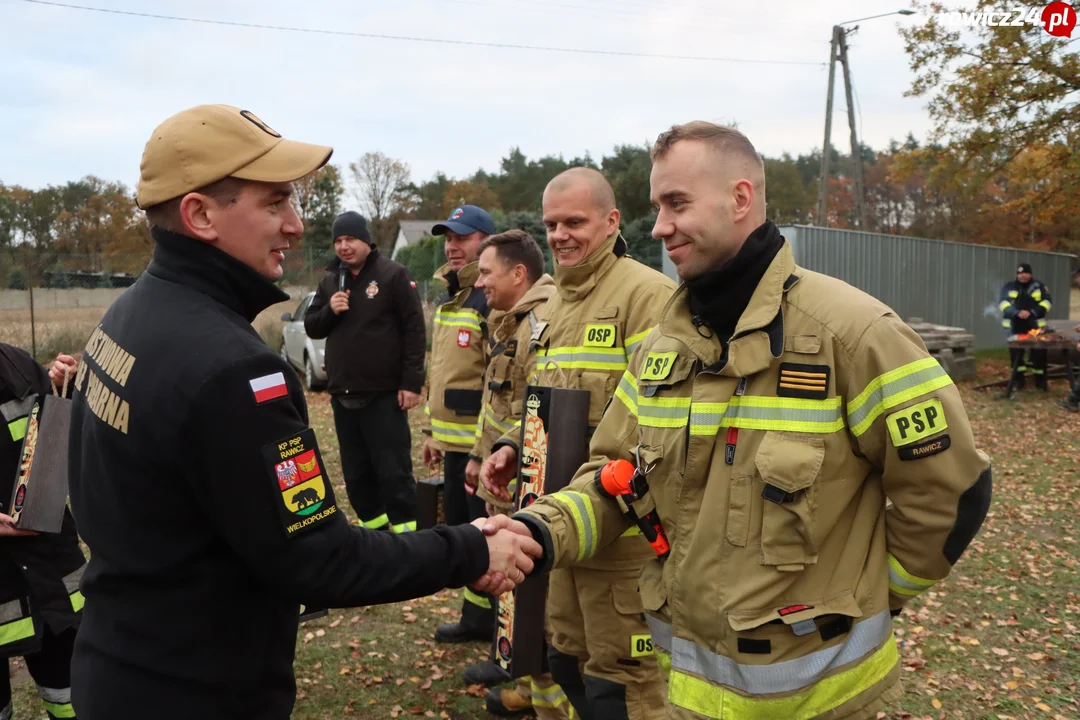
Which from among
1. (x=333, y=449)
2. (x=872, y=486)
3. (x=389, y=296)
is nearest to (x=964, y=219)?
(x=333, y=449)

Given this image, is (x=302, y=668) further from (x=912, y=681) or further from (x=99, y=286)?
(x=99, y=286)

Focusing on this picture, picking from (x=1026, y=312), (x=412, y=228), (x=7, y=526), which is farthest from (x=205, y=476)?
(x=412, y=228)

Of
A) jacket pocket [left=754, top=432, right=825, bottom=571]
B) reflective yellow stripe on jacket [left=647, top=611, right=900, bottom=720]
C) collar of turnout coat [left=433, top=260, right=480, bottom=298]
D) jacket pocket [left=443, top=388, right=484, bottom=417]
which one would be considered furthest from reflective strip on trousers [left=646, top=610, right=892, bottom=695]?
collar of turnout coat [left=433, top=260, right=480, bottom=298]

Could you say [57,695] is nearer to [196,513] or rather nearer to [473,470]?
[473,470]

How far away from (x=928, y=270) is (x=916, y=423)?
65.5 ft

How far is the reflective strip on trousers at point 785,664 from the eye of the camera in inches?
83.4

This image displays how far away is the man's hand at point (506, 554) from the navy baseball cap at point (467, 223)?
10.7 ft

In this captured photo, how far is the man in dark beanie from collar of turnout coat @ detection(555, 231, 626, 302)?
2644 mm

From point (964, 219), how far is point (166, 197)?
129ft

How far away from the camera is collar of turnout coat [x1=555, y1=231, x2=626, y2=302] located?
3.70 metres

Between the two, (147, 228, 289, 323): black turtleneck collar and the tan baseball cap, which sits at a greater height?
the tan baseball cap

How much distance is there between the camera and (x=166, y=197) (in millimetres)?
1966

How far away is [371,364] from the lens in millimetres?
6141

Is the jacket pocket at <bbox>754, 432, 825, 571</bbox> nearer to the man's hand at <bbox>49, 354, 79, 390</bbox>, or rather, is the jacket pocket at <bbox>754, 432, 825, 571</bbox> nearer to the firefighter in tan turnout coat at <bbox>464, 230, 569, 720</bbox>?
the firefighter in tan turnout coat at <bbox>464, 230, 569, 720</bbox>
